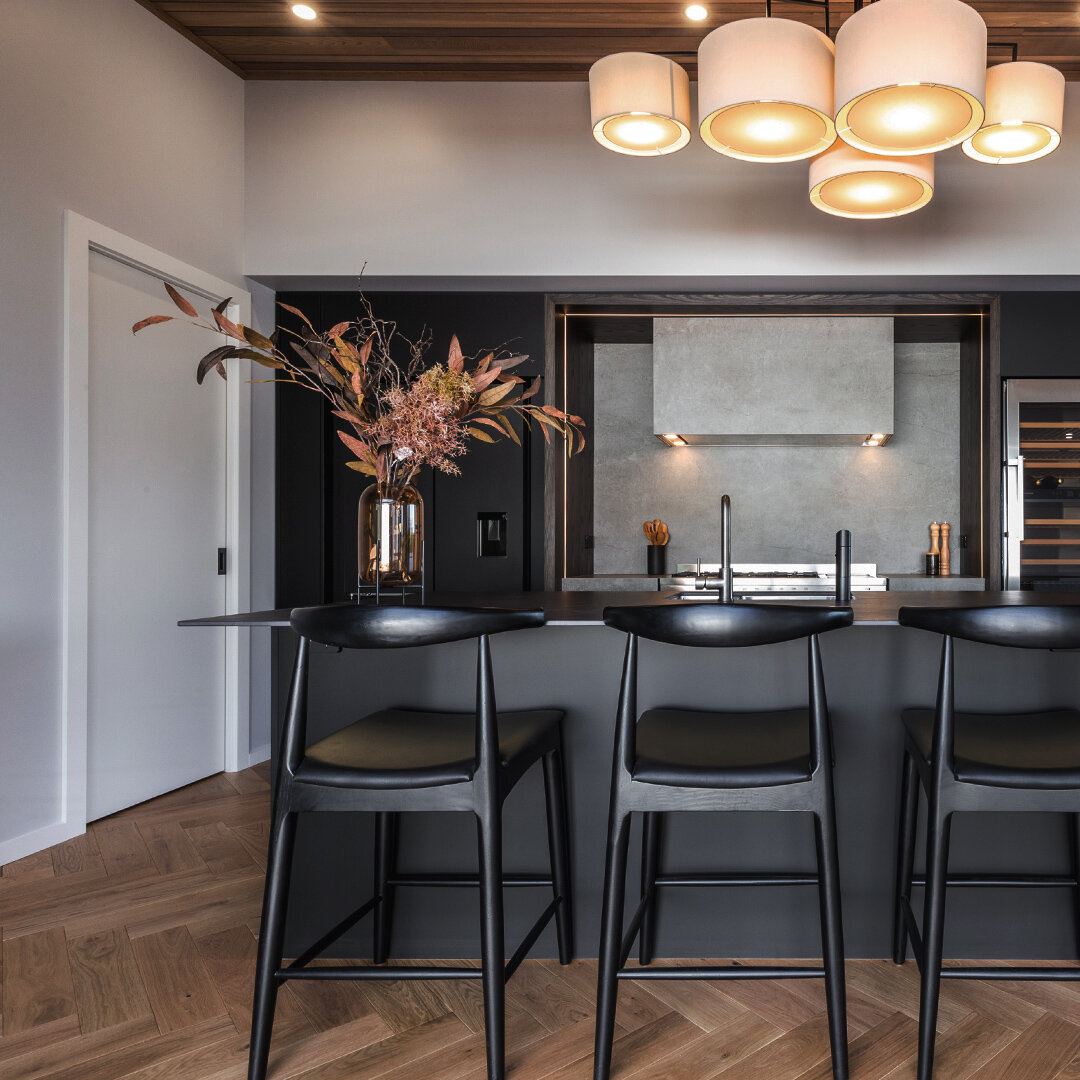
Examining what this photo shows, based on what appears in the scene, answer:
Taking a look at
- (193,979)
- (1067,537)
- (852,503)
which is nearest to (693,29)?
(852,503)

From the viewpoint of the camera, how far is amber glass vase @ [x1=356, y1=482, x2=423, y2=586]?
6.49ft

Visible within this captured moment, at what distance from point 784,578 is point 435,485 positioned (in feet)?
6.02

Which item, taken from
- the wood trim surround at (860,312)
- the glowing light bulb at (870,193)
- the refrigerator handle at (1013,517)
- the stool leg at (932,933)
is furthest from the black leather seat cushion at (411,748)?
the refrigerator handle at (1013,517)

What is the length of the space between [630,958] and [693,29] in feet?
11.2

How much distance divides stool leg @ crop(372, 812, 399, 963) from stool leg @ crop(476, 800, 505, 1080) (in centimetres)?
53

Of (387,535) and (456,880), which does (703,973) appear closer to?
(456,880)

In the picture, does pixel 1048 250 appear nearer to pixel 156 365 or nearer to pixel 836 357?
pixel 836 357

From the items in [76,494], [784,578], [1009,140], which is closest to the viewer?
[1009,140]

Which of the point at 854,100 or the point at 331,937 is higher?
the point at 854,100

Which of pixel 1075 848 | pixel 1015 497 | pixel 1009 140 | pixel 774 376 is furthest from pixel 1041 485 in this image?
pixel 1075 848

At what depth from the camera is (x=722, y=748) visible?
5.28 feet

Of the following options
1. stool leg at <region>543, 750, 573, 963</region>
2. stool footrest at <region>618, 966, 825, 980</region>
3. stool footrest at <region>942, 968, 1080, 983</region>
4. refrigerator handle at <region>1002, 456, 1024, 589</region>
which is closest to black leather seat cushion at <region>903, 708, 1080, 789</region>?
stool footrest at <region>942, 968, 1080, 983</region>

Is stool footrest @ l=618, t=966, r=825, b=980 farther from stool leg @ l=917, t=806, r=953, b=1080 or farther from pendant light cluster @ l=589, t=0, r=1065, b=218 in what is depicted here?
pendant light cluster @ l=589, t=0, r=1065, b=218

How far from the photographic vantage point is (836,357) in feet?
13.6
